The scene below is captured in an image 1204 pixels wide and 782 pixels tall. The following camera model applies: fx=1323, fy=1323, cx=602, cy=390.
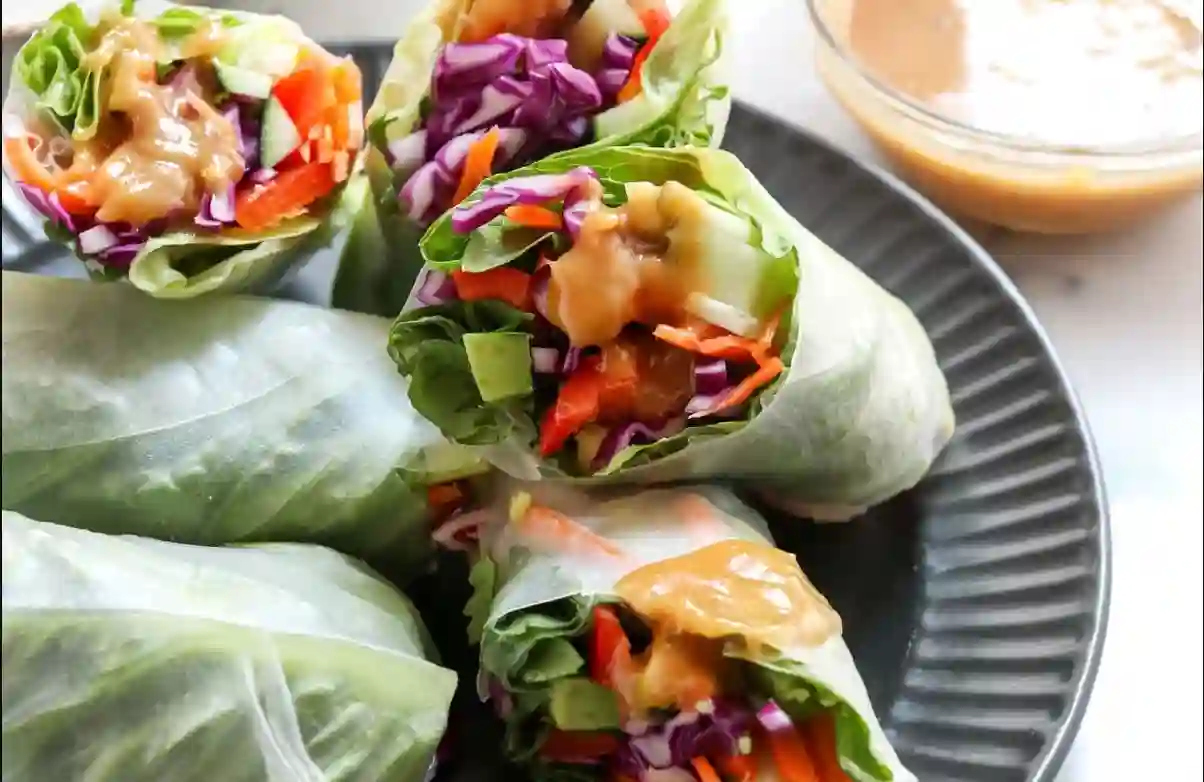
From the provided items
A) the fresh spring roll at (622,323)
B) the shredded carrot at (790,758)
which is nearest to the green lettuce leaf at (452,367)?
the fresh spring roll at (622,323)

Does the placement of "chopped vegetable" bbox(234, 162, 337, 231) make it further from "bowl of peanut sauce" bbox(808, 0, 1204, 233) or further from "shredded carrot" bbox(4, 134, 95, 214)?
"bowl of peanut sauce" bbox(808, 0, 1204, 233)

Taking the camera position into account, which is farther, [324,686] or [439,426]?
[439,426]

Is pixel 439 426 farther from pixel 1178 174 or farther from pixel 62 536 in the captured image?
pixel 1178 174

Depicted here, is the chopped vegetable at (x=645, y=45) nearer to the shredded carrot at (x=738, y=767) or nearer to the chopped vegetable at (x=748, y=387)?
the chopped vegetable at (x=748, y=387)

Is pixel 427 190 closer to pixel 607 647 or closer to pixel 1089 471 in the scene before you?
pixel 607 647

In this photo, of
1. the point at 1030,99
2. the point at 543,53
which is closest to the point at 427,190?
the point at 543,53

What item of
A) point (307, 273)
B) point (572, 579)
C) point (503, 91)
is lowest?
point (307, 273)

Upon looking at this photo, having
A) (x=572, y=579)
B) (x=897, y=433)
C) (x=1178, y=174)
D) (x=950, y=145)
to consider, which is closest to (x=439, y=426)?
(x=572, y=579)
